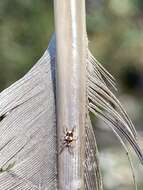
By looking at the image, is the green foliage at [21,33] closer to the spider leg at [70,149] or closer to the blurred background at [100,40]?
the blurred background at [100,40]

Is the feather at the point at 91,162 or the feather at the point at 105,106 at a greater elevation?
the feather at the point at 105,106

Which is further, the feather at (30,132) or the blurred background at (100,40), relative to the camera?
the blurred background at (100,40)

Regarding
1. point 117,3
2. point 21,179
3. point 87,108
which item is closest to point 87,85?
point 87,108

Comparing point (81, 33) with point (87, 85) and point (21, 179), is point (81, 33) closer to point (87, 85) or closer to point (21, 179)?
point (87, 85)

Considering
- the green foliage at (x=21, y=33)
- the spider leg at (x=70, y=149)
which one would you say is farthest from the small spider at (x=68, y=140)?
the green foliage at (x=21, y=33)

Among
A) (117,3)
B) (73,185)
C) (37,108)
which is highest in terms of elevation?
(117,3)

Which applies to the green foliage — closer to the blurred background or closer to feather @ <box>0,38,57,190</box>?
the blurred background

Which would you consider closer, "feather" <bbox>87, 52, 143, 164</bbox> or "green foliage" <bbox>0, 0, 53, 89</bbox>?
"feather" <bbox>87, 52, 143, 164</bbox>

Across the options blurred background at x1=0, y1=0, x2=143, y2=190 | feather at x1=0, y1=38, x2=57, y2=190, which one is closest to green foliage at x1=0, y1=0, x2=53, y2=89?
blurred background at x1=0, y1=0, x2=143, y2=190
